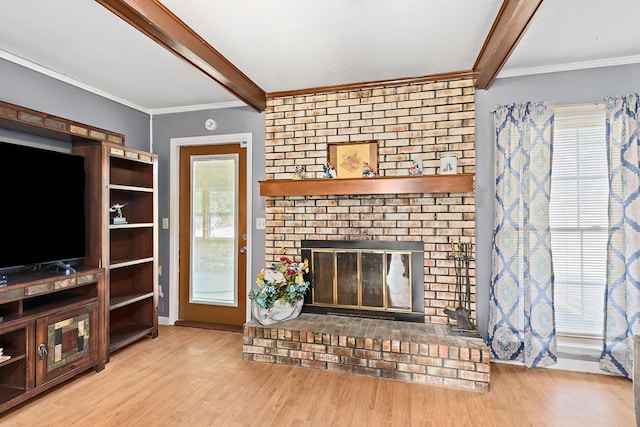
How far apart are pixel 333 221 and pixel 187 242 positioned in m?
1.76

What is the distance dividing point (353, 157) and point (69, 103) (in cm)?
260

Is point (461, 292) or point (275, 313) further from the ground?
point (461, 292)

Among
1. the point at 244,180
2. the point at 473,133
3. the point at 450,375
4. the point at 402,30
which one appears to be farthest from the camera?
the point at 244,180

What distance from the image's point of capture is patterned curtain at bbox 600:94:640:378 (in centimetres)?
244

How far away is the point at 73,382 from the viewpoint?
248 cm

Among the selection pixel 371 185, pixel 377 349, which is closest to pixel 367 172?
pixel 371 185

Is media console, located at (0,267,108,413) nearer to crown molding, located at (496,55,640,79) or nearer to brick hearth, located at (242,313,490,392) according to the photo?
brick hearth, located at (242,313,490,392)

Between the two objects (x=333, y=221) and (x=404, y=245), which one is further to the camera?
(x=333, y=221)

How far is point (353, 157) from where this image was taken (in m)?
3.15

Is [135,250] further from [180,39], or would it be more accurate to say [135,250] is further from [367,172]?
[367,172]

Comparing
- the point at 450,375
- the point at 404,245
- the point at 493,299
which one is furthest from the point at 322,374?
the point at 493,299

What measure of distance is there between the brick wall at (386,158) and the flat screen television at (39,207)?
1.63m

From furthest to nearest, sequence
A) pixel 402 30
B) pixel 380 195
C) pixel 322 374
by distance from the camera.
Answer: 1. pixel 380 195
2. pixel 322 374
3. pixel 402 30

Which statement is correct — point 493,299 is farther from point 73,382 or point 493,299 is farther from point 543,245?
point 73,382
